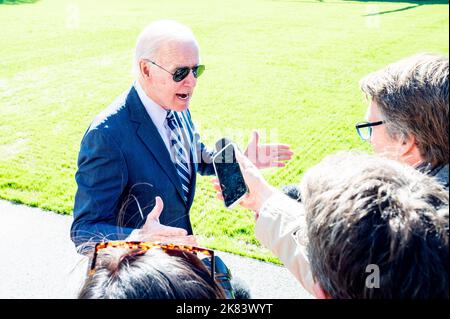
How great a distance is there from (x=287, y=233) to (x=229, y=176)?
646mm

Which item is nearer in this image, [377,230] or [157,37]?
[377,230]

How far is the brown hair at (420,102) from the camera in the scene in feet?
6.66

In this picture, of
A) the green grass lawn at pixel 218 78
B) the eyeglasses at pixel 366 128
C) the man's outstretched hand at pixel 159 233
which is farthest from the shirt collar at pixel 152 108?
the green grass lawn at pixel 218 78

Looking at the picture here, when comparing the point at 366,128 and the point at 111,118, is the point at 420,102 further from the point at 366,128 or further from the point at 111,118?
the point at 111,118

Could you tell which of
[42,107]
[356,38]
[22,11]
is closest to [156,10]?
[22,11]

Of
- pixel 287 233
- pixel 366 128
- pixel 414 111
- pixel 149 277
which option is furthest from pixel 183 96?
pixel 149 277

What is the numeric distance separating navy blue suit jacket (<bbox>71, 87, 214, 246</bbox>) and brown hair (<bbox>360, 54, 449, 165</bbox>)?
108 cm

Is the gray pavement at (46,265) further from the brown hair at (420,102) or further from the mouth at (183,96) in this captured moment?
the brown hair at (420,102)

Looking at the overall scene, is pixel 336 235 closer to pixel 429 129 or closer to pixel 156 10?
pixel 429 129

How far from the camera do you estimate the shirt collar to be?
2639 mm

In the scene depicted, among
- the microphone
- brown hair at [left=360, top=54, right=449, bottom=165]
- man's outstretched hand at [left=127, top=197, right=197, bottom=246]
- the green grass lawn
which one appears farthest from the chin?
the green grass lawn

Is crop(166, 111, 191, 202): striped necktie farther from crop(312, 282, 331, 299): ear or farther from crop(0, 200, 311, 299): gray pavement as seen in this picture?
→ crop(312, 282, 331, 299): ear

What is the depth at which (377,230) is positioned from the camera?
3.78 ft

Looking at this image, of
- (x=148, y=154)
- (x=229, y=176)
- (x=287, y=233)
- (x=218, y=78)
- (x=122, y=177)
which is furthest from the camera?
(x=218, y=78)
